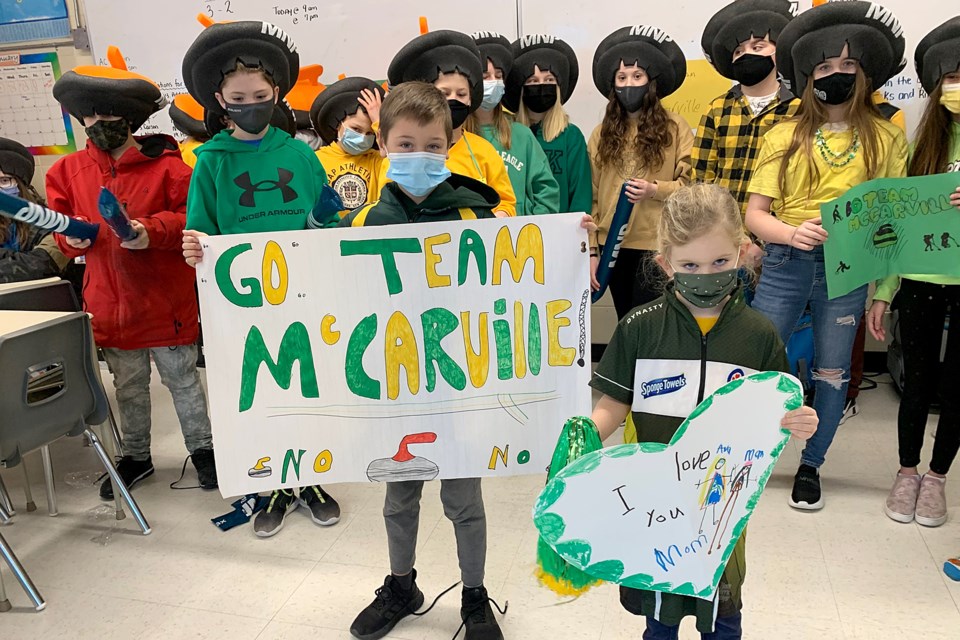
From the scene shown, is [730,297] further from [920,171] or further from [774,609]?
[920,171]

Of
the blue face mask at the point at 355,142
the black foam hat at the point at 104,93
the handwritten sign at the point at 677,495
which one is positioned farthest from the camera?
the blue face mask at the point at 355,142

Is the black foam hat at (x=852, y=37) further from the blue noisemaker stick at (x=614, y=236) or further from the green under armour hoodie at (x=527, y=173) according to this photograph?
the green under armour hoodie at (x=527, y=173)

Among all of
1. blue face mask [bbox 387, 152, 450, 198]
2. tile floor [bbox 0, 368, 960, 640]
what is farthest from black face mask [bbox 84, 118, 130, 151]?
blue face mask [bbox 387, 152, 450, 198]

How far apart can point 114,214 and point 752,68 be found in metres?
2.27

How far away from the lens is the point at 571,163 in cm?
295

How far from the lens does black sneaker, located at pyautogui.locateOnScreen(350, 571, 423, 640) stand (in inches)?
78.4

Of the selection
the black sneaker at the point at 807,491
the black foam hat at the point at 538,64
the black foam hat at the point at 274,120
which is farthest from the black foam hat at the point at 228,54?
the black sneaker at the point at 807,491

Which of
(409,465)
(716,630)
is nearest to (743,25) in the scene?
(409,465)

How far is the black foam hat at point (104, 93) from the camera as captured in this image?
98.9 inches

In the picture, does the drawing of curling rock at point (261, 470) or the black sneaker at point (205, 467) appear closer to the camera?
the drawing of curling rock at point (261, 470)

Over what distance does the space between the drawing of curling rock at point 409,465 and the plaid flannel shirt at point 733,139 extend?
158 cm

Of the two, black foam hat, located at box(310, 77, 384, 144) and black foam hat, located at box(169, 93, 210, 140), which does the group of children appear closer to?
black foam hat, located at box(310, 77, 384, 144)

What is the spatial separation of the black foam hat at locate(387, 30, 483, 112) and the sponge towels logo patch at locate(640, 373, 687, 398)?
1351 mm

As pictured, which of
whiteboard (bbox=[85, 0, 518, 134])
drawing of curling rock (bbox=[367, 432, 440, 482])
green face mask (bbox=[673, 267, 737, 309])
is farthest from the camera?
whiteboard (bbox=[85, 0, 518, 134])
